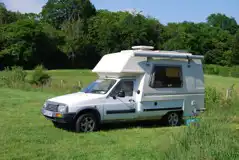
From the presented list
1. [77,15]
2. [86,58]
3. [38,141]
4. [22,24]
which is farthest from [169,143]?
[77,15]

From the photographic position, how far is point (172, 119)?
12312mm

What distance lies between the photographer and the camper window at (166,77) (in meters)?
11.8

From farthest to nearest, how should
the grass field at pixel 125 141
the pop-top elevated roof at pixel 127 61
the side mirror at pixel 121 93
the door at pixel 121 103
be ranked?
the pop-top elevated roof at pixel 127 61 → the side mirror at pixel 121 93 → the door at pixel 121 103 → the grass field at pixel 125 141

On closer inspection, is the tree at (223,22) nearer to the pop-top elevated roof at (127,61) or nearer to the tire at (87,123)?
the pop-top elevated roof at (127,61)

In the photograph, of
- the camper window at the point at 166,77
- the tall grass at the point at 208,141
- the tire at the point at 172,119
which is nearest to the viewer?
the tall grass at the point at 208,141

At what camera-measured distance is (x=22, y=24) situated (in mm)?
70312

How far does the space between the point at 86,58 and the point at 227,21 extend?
225ft

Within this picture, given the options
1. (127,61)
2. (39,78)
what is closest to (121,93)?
(127,61)

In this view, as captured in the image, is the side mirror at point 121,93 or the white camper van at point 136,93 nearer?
the white camper van at point 136,93

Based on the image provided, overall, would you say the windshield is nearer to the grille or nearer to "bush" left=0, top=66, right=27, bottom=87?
the grille

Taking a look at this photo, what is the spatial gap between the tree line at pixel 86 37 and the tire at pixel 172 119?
184 ft

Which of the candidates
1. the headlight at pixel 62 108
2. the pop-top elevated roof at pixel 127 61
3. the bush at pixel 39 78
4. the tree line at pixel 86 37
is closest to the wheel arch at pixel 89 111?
the headlight at pixel 62 108

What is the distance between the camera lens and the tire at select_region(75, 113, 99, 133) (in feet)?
34.1

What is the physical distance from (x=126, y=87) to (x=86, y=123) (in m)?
1.83
